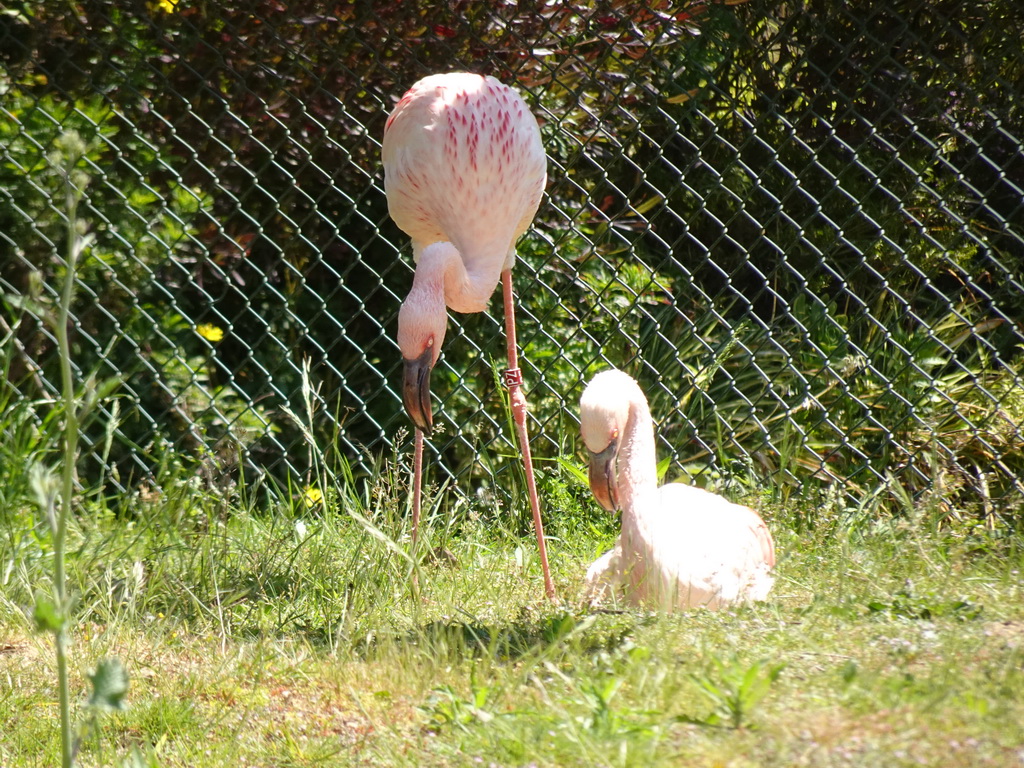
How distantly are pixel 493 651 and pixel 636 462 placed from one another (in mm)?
1110

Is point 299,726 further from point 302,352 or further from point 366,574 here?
point 302,352

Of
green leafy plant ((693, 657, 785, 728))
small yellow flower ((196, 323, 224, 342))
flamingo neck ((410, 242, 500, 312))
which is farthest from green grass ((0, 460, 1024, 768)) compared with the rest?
small yellow flower ((196, 323, 224, 342))

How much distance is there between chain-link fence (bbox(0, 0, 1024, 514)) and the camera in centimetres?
403

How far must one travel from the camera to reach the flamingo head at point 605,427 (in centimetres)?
310

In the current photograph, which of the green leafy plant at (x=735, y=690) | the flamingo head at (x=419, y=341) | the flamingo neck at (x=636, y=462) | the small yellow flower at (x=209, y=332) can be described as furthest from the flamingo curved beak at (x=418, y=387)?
the small yellow flower at (x=209, y=332)

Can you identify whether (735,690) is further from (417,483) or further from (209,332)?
(209,332)

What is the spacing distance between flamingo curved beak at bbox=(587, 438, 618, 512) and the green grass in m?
0.33

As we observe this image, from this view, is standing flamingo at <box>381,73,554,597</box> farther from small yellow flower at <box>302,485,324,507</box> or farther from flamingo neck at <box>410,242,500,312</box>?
small yellow flower at <box>302,485,324,507</box>

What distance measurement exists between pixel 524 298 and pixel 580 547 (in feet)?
3.68

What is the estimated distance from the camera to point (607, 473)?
3.16 metres

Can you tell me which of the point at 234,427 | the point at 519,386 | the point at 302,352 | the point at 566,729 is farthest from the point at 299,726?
the point at 302,352

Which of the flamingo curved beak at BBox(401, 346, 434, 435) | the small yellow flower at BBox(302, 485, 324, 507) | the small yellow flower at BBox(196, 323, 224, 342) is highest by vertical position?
the flamingo curved beak at BBox(401, 346, 434, 435)

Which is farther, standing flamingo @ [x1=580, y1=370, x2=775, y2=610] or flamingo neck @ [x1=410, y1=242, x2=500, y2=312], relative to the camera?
flamingo neck @ [x1=410, y1=242, x2=500, y2=312]

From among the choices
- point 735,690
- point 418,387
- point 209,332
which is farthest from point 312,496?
point 735,690
